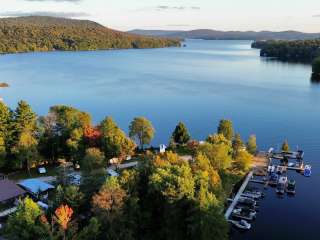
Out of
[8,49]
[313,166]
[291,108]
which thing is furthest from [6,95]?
[8,49]

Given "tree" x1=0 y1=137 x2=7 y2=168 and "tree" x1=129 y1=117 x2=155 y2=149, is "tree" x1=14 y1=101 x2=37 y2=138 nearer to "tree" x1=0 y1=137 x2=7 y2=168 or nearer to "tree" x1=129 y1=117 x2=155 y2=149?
"tree" x1=0 y1=137 x2=7 y2=168

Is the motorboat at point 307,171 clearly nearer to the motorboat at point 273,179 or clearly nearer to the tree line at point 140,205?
the motorboat at point 273,179

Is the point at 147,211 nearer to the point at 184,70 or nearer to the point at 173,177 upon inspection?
the point at 173,177

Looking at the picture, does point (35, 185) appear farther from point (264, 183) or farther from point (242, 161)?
point (264, 183)

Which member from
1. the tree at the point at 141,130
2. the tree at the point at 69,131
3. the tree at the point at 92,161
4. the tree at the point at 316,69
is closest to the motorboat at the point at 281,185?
the tree at the point at 141,130

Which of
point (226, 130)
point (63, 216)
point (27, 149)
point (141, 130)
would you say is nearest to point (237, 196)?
point (226, 130)

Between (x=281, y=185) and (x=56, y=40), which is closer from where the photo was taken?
(x=281, y=185)
